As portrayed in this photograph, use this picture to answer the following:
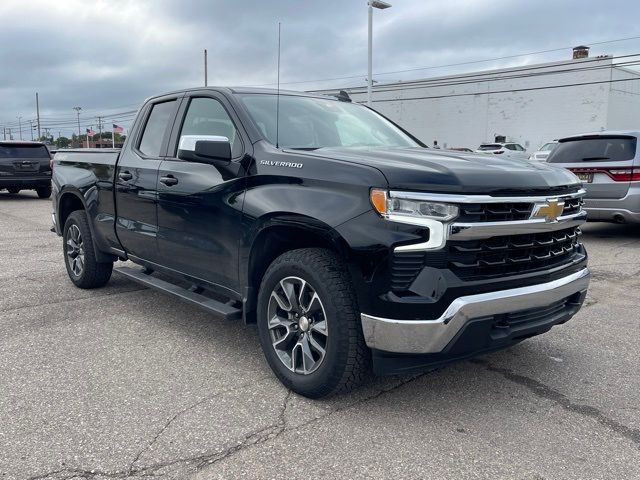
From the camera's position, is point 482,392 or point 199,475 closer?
point 199,475

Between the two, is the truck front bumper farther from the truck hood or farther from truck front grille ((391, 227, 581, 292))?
the truck hood

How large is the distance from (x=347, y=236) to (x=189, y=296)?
1.70 meters

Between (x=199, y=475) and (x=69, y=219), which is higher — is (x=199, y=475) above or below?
below

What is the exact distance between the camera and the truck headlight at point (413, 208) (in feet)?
9.50

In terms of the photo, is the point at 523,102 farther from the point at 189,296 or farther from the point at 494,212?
the point at 494,212

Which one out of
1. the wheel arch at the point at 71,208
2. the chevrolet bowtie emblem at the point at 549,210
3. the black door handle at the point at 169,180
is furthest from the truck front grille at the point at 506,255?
the wheel arch at the point at 71,208

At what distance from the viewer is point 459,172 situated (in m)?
3.01

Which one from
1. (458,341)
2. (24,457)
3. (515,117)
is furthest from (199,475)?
(515,117)

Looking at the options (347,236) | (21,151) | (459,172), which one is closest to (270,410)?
(347,236)

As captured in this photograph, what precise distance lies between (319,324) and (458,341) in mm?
794

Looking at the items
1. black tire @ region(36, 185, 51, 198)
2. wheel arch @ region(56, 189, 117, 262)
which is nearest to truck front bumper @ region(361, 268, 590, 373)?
wheel arch @ region(56, 189, 117, 262)

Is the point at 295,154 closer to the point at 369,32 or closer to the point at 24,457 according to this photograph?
the point at 24,457

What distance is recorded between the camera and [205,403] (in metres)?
3.37

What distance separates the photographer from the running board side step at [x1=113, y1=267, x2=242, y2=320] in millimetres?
3830
